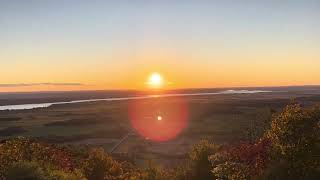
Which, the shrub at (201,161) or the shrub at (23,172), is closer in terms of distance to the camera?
the shrub at (23,172)

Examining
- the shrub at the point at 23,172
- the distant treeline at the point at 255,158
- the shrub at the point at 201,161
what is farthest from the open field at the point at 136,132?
the shrub at the point at 23,172

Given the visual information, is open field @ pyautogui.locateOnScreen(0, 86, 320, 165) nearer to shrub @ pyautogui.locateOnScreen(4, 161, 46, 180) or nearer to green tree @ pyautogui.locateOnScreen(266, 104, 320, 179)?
green tree @ pyautogui.locateOnScreen(266, 104, 320, 179)

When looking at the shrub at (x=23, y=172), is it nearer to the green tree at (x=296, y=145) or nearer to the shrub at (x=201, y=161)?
the shrub at (x=201, y=161)

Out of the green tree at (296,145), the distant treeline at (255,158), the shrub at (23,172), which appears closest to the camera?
the green tree at (296,145)

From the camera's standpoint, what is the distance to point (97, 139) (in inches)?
2776

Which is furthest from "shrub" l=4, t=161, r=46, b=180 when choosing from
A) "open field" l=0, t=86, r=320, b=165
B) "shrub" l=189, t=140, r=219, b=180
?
"open field" l=0, t=86, r=320, b=165

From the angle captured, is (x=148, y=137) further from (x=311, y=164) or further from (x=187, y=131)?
(x=311, y=164)

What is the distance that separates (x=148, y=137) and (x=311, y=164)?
53.2 meters

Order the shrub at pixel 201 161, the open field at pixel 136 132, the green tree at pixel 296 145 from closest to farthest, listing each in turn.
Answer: the green tree at pixel 296 145 < the shrub at pixel 201 161 < the open field at pixel 136 132

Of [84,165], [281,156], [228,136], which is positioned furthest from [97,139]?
[281,156]

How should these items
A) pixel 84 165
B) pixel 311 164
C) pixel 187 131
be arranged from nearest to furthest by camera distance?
pixel 311 164 → pixel 84 165 → pixel 187 131

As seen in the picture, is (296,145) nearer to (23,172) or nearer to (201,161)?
(201,161)

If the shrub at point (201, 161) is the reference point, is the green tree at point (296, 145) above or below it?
above

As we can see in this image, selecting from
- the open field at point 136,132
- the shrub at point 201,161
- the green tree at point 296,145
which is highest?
the green tree at point 296,145
